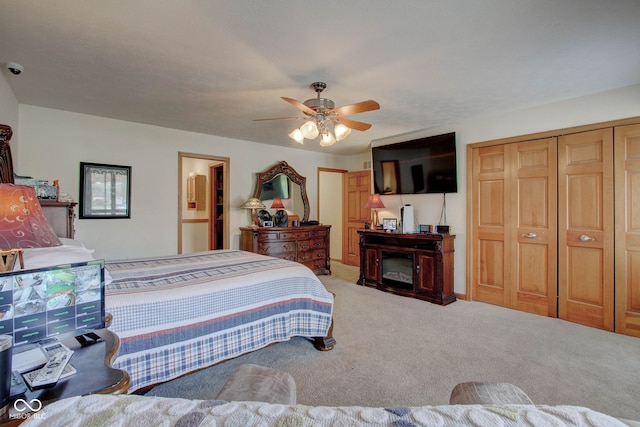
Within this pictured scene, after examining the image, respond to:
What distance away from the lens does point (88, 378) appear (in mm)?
847

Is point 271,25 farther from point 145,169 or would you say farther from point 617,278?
point 617,278

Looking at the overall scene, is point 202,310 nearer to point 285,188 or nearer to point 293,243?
point 293,243

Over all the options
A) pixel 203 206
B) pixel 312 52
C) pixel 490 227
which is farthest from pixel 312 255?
pixel 312 52

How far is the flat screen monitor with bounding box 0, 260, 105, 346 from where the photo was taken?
0.87 meters

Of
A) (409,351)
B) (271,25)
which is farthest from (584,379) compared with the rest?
(271,25)

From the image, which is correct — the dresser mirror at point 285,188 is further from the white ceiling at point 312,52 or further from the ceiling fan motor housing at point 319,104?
the ceiling fan motor housing at point 319,104

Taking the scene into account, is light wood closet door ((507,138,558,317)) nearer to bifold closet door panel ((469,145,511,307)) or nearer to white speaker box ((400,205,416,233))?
bifold closet door panel ((469,145,511,307))

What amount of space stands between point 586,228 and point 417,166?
82.7 inches

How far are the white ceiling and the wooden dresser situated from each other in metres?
2.09

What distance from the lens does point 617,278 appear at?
2947mm

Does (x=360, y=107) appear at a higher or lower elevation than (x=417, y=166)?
higher

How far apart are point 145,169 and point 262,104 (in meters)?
2.06

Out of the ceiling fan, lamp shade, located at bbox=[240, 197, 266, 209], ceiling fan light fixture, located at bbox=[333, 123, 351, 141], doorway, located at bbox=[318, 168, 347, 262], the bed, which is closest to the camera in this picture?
the bed

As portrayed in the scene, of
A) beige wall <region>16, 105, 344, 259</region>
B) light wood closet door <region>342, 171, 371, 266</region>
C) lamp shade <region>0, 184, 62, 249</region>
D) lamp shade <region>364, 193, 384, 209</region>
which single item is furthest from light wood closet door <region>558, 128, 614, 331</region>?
beige wall <region>16, 105, 344, 259</region>
